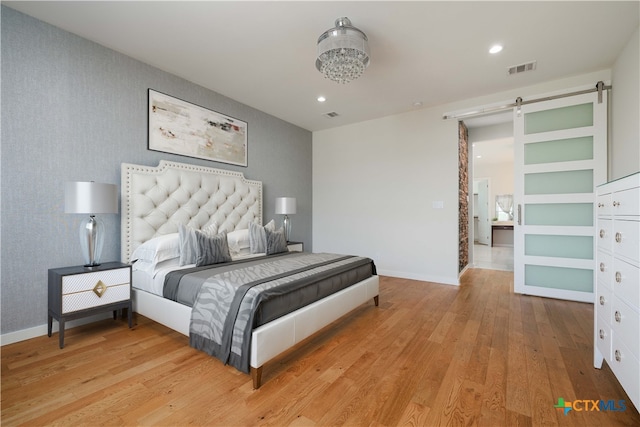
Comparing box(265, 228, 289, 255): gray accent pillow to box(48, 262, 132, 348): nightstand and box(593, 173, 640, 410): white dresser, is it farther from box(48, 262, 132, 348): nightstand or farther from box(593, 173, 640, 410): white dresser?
box(593, 173, 640, 410): white dresser

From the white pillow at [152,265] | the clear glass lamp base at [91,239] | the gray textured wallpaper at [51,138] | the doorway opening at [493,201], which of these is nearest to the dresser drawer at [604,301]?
the white pillow at [152,265]

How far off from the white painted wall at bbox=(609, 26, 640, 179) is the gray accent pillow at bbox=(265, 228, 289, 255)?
3591 mm

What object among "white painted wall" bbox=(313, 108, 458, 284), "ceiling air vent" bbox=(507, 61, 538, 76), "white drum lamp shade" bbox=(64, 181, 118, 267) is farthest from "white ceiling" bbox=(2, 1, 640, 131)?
"white drum lamp shade" bbox=(64, 181, 118, 267)

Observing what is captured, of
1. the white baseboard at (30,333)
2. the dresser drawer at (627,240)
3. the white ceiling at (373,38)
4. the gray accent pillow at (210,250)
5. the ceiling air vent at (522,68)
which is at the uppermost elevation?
the ceiling air vent at (522,68)

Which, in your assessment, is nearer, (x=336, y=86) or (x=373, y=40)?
(x=373, y=40)

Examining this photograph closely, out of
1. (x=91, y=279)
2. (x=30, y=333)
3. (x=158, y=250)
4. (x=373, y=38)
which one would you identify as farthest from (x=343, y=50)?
(x=30, y=333)

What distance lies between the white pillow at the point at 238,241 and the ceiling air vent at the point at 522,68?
11.9 feet

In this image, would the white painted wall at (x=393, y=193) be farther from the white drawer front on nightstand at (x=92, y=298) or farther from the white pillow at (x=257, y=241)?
the white drawer front on nightstand at (x=92, y=298)

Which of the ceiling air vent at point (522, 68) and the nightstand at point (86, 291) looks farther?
the ceiling air vent at point (522, 68)

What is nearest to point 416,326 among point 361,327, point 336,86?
point 361,327

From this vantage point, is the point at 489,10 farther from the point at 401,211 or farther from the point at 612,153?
the point at 401,211

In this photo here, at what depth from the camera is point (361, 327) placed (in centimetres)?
256

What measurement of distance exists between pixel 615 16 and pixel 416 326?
312 cm

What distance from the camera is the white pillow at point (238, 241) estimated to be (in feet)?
10.6
